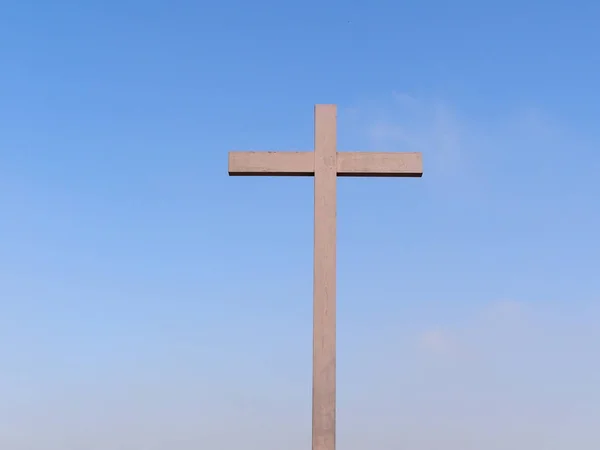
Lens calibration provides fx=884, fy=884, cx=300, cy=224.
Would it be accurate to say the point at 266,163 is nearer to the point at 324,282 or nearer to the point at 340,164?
the point at 340,164

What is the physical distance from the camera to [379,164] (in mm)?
9539

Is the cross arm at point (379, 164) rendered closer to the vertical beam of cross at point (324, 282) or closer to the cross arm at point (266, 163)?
the vertical beam of cross at point (324, 282)

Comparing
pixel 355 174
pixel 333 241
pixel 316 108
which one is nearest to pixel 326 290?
pixel 333 241

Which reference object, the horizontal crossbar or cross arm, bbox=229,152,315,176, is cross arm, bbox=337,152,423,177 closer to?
the horizontal crossbar

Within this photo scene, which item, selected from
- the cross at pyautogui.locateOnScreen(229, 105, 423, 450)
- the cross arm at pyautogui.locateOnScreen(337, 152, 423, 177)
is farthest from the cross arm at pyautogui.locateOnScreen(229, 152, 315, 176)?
the cross arm at pyautogui.locateOnScreen(337, 152, 423, 177)

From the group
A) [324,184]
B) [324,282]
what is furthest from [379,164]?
[324,282]

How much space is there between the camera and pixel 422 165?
31.5 feet

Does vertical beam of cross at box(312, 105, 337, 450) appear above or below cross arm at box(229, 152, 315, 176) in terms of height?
below

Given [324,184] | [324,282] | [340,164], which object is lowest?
[324,282]

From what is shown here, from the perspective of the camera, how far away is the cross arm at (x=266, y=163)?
30.9ft

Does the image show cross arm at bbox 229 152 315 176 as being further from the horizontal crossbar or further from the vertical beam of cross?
the vertical beam of cross

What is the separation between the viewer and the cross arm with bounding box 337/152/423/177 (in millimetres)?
9414

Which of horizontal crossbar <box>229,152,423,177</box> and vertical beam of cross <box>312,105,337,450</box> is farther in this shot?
horizontal crossbar <box>229,152,423,177</box>

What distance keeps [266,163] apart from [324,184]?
718 millimetres
